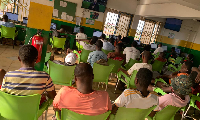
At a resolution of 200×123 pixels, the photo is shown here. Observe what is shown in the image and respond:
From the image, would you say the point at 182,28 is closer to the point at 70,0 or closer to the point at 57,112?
the point at 70,0

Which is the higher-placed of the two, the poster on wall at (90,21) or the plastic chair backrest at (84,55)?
the poster on wall at (90,21)

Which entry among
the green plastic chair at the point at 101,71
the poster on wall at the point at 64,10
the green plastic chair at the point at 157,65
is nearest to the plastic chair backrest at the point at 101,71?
the green plastic chair at the point at 101,71

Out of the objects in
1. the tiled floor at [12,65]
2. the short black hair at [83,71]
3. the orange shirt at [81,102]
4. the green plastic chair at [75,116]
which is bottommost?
the tiled floor at [12,65]

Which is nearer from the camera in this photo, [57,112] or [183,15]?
[57,112]

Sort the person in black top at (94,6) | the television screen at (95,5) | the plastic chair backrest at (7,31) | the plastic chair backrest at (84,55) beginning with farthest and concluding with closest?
the person in black top at (94,6)
the television screen at (95,5)
the plastic chair backrest at (7,31)
the plastic chair backrest at (84,55)

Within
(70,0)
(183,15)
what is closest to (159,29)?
(183,15)

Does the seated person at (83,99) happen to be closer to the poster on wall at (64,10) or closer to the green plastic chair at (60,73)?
the green plastic chair at (60,73)

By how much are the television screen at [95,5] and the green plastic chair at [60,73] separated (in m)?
5.97

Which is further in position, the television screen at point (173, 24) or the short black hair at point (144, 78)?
the television screen at point (173, 24)

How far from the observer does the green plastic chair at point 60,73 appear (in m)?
2.54

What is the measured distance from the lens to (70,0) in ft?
25.1

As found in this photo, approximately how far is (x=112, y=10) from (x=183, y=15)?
148 inches

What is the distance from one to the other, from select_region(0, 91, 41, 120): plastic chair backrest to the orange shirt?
21 centimetres

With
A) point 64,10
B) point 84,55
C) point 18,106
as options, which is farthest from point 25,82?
point 64,10
